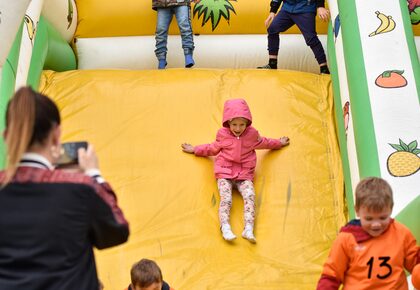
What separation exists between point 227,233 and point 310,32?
1599mm

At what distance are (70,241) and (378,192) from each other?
2.85 ft

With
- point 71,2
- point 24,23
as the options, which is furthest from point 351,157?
point 71,2

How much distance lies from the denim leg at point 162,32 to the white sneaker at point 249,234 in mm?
1607

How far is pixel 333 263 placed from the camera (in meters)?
2.02

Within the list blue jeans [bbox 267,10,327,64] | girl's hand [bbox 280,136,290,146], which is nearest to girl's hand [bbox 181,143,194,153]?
girl's hand [bbox 280,136,290,146]

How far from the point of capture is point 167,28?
4.57 m

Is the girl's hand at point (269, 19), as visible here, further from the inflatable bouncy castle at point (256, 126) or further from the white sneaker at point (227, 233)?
the white sneaker at point (227, 233)

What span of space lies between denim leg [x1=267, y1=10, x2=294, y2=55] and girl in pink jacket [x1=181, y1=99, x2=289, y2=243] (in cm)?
94

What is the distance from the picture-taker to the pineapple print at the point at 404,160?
308cm

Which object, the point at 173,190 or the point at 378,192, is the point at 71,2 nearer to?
the point at 173,190

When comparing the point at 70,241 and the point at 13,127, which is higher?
the point at 13,127

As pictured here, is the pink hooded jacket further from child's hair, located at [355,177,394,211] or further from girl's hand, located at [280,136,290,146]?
child's hair, located at [355,177,394,211]

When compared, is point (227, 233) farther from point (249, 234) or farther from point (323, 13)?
point (323, 13)

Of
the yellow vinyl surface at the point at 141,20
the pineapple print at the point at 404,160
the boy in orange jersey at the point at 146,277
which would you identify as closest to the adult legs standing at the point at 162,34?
the yellow vinyl surface at the point at 141,20
